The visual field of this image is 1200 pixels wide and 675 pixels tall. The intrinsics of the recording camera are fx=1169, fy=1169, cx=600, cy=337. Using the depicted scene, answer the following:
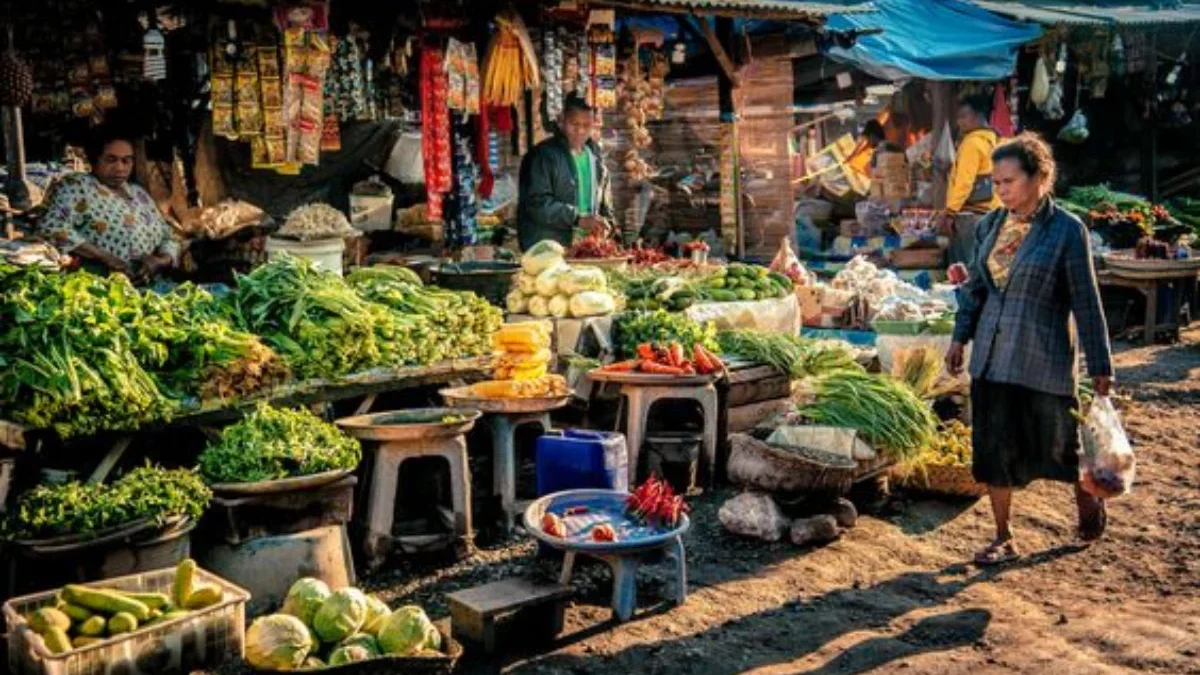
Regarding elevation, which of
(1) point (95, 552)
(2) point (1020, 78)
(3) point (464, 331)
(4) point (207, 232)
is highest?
(2) point (1020, 78)

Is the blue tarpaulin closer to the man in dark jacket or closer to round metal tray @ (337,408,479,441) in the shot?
the man in dark jacket

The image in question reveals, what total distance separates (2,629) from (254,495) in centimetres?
107

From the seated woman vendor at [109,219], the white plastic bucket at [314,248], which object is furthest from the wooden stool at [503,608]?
the seated woman vendor at [109,219]

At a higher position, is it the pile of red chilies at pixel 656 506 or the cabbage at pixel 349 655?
the pile of red chilies at pixel 656 506

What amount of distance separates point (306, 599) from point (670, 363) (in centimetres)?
306

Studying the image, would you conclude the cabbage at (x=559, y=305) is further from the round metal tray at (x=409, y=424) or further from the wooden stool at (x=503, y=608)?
the wooden stool at (x=503, y=608)

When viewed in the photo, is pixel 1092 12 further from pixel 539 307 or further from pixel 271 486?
pixel 271 486

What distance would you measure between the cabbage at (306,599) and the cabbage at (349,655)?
0.21 meters

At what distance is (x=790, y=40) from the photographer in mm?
12797

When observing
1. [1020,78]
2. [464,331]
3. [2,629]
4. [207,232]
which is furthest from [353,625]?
[1020,78]

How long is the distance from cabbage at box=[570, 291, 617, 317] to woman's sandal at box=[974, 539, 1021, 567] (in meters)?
2.77

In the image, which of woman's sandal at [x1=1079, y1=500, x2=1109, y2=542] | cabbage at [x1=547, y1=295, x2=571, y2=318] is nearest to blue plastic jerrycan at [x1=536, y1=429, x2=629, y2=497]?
cabbage at [x1=547, y1=295, x2=571, y2=318]

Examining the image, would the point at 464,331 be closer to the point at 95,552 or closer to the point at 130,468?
the point at 130,468

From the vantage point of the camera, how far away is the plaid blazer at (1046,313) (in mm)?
5383
